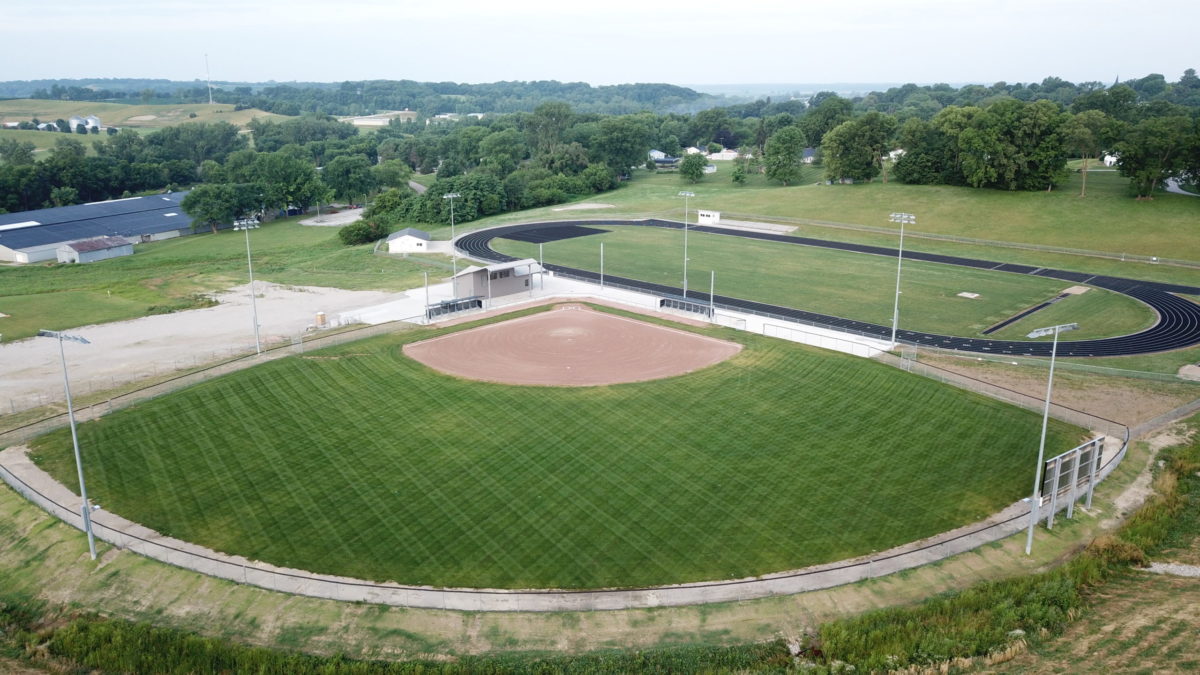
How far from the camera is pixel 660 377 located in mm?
43594

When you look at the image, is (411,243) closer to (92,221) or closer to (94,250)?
(94,250)

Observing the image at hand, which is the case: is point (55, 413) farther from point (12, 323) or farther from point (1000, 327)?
point (1000, 327)

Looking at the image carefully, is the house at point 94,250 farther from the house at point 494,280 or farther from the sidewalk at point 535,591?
the sidewalk at point 535,591

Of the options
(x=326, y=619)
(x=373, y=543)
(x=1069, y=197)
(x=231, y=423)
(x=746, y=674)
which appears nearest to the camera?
(x=746, y=674)

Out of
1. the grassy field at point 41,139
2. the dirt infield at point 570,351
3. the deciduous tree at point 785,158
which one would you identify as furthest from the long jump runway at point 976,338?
the grassy field at point 41,139

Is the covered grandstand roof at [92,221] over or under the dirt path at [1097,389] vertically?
over

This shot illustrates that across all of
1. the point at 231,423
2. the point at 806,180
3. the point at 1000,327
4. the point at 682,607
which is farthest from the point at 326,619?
the point at 806,180

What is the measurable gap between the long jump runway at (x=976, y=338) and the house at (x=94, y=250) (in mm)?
41912

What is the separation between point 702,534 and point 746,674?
8022 millimetres

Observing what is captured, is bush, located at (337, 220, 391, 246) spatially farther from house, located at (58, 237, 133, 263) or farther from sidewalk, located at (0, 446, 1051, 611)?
sidewalk, located at (0, 446, 1051, 611)

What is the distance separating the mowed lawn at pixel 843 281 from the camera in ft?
185

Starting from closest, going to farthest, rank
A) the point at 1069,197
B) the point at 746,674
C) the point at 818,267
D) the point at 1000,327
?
the point at 746,674 < the point at 1000,327 < the point at 818,267 < the point at 1069,197

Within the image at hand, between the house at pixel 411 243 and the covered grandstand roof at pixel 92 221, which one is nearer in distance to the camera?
the house at pixel 411 243

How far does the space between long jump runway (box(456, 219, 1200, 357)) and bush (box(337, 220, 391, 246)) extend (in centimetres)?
1127
